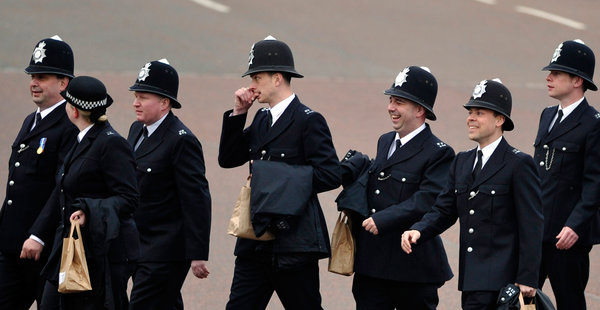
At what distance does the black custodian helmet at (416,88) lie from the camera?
8125 mm

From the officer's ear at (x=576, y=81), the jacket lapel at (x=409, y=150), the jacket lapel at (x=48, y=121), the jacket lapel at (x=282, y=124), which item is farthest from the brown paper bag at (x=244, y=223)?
the officer's ear at (x=576, y=81)

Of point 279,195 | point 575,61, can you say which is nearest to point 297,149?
point 279,195

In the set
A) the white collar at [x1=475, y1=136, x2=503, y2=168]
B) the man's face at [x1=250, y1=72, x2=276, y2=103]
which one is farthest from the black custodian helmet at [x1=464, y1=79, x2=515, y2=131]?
the man's face at [x1=250, y1=72, x2=276, y2=103]

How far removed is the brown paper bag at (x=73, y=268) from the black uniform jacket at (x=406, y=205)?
1.85 meters

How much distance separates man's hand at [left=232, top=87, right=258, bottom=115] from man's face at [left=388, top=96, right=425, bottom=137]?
3.05 feet

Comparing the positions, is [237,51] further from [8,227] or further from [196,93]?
[8,227]

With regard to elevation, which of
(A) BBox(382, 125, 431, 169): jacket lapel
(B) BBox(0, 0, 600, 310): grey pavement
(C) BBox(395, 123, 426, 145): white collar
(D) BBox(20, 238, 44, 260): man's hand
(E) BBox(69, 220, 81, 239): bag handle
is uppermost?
(B) BBox(0, 0, 600, 310): grey pavement

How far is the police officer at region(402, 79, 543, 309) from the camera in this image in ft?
24.1

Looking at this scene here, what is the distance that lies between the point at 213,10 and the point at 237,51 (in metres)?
2.35

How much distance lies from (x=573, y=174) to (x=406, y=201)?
4.48ft

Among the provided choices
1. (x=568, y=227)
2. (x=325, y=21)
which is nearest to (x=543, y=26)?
(x=325, y=21)

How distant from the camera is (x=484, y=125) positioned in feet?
25.1

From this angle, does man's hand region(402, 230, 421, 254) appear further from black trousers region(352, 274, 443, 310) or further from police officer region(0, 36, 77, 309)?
police officer region(0, 36, 77, 309)

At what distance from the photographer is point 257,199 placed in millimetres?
7828
